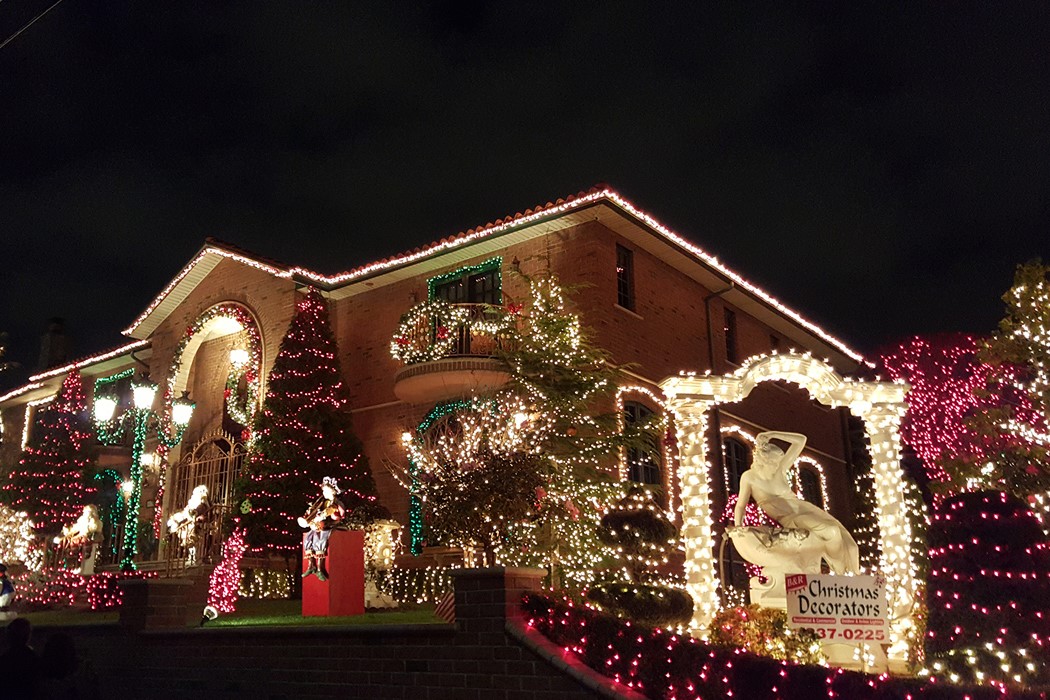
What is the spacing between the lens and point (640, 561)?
12.9 meters

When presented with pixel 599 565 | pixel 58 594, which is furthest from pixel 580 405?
pixel 58 594

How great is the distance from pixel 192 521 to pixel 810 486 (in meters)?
16.0

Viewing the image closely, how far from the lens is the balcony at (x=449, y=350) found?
16656 mm

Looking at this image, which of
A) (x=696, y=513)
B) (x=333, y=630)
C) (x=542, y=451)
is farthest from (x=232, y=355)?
(x=333, y=630)

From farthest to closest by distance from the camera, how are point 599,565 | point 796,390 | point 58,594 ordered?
point 796,390
point 58,594
point 599,565

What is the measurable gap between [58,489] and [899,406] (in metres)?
19.0

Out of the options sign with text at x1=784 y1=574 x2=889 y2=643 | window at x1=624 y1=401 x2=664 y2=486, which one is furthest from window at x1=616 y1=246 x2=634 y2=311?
sign with text at x1=784 y1=574 x2=889 y2=643

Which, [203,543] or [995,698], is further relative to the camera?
[203,543]

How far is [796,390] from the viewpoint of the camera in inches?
974

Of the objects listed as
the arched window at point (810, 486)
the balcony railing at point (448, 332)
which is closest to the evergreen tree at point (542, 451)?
the balcony railing at point (448, 332)

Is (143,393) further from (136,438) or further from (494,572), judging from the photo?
(494,572)

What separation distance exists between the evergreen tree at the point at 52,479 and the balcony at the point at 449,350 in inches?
387

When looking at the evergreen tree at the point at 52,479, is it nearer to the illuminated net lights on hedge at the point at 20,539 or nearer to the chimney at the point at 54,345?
the illuminated net lights on hedge at the point at 20,539

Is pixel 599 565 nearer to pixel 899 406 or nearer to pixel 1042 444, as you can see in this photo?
pixel 899 406
